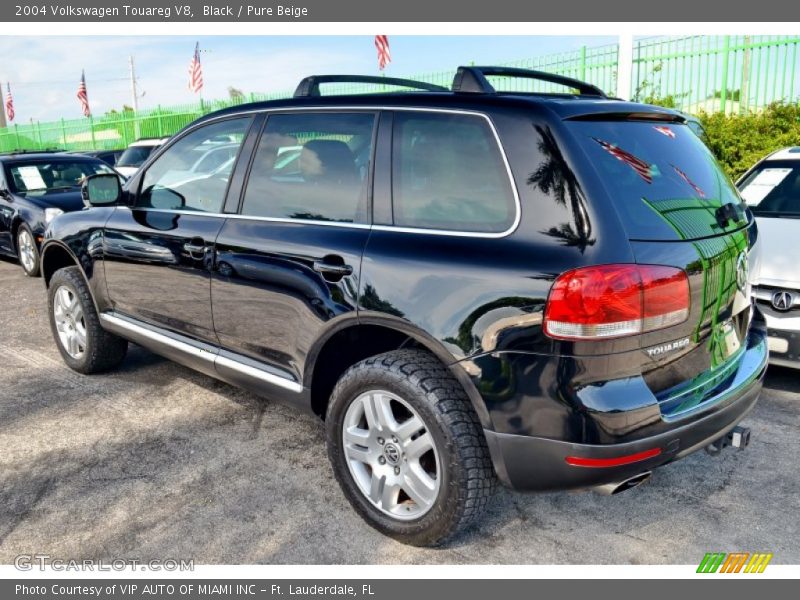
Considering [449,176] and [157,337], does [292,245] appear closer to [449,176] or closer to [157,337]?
[449,176]

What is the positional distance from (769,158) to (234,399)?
4.61 m

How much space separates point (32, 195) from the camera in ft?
29.5

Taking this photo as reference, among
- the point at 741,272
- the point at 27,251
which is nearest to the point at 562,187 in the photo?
the point at 741,272

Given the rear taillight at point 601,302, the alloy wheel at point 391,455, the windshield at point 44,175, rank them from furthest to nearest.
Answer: the windshield at point 44,175
the alloy wheel at point 391,455
the rear taillight at point 601,302

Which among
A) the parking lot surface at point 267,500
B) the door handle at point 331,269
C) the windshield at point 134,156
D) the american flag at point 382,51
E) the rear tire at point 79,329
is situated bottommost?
the parking lot surface at point 267,500

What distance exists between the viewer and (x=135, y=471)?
11.8 feet

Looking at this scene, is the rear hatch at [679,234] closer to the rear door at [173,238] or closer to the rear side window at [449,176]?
the rear side window at [449,176]

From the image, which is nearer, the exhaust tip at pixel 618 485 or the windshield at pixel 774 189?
the exhaust tip at pixel 618 485

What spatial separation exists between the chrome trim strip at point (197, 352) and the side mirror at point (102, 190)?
2.37 ft

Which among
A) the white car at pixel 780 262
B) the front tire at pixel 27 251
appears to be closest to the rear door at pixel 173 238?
the white car at pixel 780 262

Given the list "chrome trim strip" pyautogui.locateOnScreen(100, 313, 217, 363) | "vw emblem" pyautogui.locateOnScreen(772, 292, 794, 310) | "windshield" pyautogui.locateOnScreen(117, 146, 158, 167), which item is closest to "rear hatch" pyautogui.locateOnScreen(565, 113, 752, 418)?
"vw emblem" pyautogui.locateOnScreen(772, 292, 794, 310)

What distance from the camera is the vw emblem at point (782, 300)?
4254 mm

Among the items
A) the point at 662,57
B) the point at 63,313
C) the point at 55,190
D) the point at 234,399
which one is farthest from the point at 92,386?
the point at 662,57

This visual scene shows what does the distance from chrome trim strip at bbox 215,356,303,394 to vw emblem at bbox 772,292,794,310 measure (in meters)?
2.93
